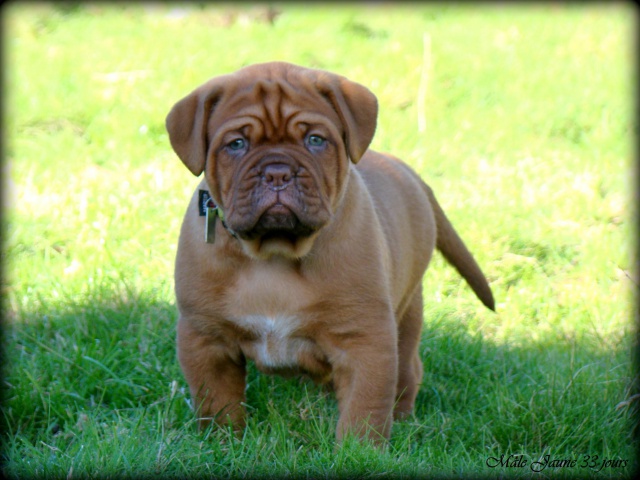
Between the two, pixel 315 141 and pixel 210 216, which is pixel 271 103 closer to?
pixel 315 141

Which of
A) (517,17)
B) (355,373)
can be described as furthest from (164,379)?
(517,17)

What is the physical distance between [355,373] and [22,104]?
4487 mm

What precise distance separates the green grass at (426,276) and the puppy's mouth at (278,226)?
75 cm

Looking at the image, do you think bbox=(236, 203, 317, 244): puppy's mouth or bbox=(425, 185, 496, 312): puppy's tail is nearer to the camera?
bbox=(236, 203, 317, 244): puppy's mouth

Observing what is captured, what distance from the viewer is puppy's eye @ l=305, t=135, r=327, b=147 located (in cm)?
321

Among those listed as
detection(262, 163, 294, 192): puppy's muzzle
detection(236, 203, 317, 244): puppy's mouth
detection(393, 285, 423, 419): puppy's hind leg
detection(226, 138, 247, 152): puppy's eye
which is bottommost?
detection(393, 285, 423, 419): puppy's hind leg

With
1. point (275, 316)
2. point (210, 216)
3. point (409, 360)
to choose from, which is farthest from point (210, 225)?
point (409, 360)

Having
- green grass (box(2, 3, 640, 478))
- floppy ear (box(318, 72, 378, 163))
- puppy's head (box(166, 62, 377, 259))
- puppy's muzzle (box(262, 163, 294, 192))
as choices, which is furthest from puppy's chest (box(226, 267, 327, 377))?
floppy ear (box(318, 72, 378, 163))

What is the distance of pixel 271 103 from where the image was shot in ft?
10.4

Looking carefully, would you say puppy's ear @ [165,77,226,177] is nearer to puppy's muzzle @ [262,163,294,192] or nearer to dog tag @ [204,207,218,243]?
dog tag @ [204,207,218,243]

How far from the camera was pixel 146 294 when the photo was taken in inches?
175

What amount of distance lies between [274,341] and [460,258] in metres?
1.38

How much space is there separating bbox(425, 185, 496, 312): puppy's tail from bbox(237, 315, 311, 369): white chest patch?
49.9 inches

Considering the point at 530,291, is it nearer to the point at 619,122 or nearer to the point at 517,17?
the point at 619,122
